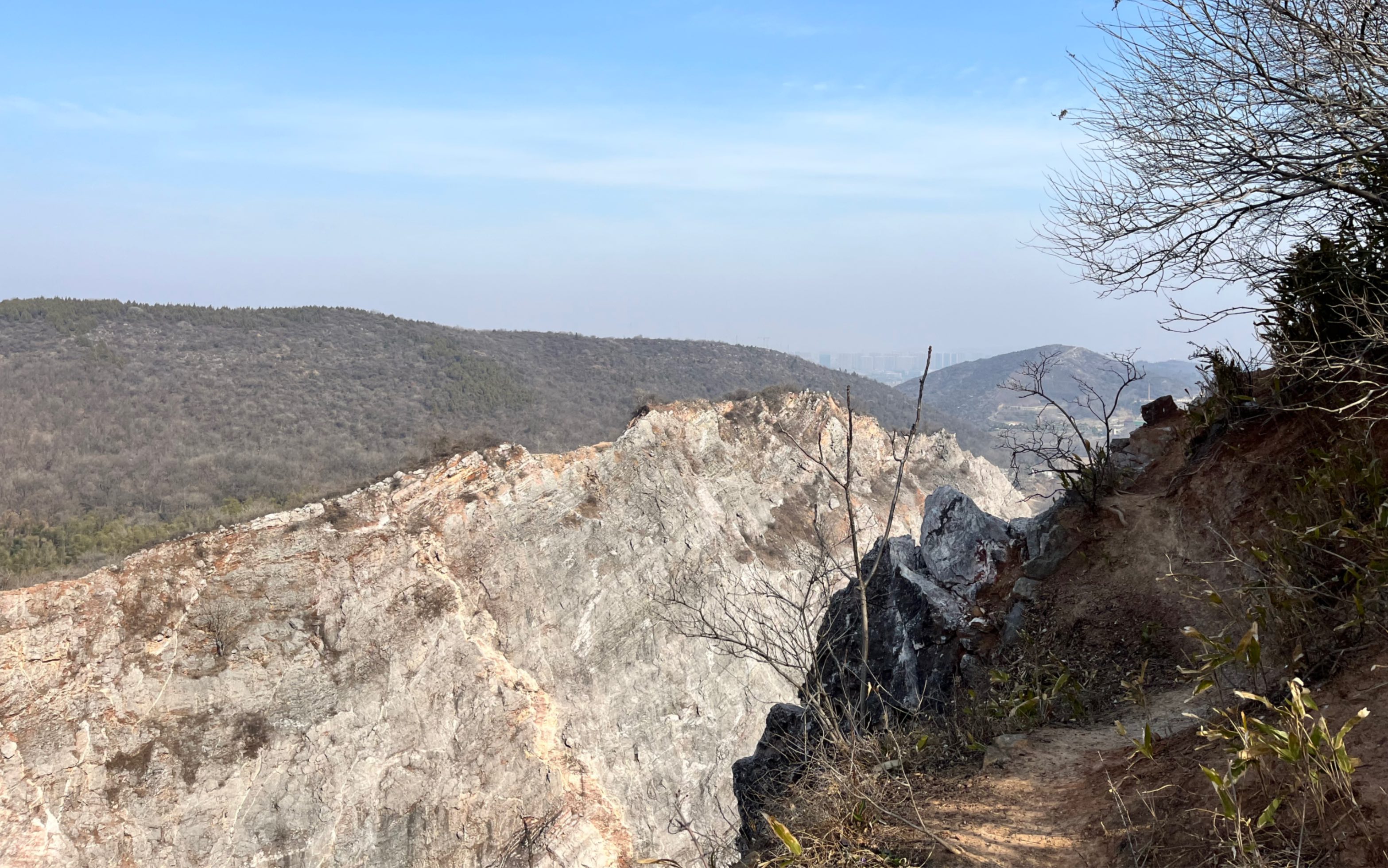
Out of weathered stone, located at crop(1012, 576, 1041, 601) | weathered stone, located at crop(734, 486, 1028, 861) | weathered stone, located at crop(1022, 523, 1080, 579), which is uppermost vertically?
weathered stone, located at crop(1022, 523, 1080, 579)

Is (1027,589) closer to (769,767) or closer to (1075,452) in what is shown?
(1075,452)

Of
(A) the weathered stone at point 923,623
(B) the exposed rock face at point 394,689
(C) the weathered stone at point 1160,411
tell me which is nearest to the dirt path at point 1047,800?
(A) the weathered stone at point 923,623

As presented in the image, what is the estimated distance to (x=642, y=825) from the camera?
18.0 m

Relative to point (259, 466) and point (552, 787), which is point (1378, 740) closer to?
point (552, 787)

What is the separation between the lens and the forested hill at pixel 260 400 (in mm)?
36625

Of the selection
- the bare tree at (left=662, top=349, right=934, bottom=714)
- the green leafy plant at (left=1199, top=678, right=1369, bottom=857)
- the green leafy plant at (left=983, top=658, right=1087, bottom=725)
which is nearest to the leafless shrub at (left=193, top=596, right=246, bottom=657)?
the bare tree at (left=662, top=349, right=934, bottom=714)

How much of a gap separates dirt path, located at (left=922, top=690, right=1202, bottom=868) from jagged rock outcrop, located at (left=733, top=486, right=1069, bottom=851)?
180 centimetres

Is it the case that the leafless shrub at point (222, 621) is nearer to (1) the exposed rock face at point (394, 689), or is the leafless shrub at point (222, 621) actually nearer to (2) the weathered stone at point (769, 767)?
(1) the exposed rock face at point (394, 689)

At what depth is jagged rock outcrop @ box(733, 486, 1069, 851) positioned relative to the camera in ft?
23.4

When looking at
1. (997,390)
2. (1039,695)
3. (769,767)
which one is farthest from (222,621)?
(997,390)

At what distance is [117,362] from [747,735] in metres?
61.4

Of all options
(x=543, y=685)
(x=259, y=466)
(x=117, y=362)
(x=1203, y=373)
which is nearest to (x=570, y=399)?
(x=259, y=466)

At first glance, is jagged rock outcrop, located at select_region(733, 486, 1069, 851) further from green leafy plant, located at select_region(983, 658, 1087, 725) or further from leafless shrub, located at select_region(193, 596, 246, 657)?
leafless shrub, located at select_region(193, 596, 246, 657)

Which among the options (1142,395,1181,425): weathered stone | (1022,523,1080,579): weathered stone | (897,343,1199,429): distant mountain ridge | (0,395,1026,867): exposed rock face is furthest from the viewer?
(897,343,1199,429): distant mountain ridge
